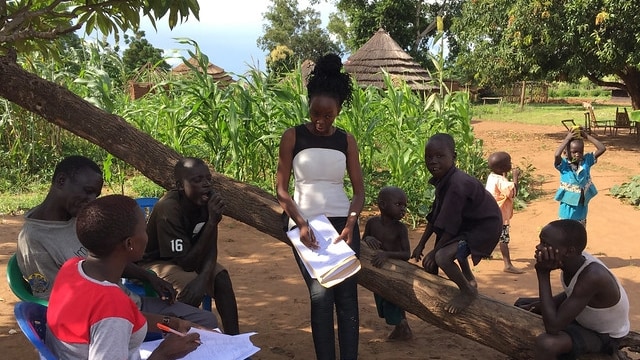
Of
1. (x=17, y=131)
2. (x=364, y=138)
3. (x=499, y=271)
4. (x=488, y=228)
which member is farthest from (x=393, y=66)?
(x=488, y=228)

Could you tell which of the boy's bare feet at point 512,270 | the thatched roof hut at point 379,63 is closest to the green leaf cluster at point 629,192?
the boy's bare feet at point 512,270

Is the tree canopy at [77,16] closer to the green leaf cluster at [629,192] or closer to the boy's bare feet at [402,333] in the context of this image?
the boy's bare feet at [402,333]

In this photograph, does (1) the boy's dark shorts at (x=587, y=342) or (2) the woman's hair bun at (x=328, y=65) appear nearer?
(1) the boy's dark shorts at (x=587, y=342)

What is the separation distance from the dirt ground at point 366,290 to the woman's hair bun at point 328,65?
172cm

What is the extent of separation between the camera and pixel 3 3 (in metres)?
3.00

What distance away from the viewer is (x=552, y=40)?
12.6 m

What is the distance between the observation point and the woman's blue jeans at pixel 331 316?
8.92 ft

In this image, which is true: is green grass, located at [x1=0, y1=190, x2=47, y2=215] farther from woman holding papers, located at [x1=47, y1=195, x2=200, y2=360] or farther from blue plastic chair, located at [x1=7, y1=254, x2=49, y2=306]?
woman holding papers, located at [x1=47, y1=195, x2=200, y2=360]

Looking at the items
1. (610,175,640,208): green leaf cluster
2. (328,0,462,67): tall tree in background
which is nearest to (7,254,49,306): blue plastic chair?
(610,175,640,208): green leaf cluster

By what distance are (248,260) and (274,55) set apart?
31.8 metres

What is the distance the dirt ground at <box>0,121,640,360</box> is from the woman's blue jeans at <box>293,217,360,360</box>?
57cm

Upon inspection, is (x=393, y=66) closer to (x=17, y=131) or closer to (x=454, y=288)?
(x=17, y=131)

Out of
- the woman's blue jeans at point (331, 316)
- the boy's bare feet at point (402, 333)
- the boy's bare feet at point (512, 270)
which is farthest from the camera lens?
the boy's bare feet at point (512, 270)

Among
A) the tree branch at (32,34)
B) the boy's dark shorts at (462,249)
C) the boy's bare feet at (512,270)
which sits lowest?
the boy's bare feet at (512,270)
